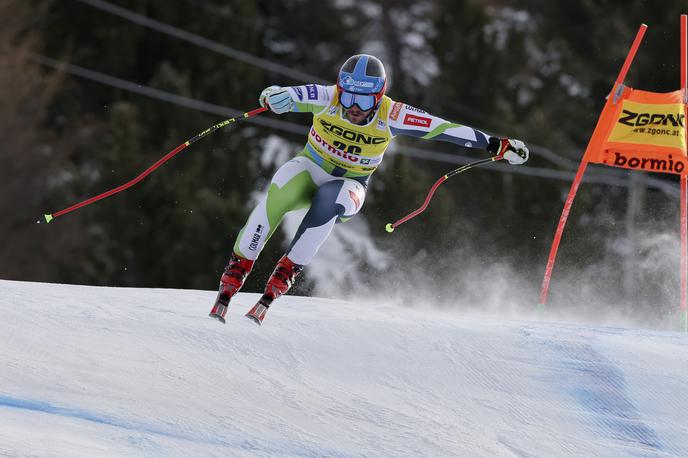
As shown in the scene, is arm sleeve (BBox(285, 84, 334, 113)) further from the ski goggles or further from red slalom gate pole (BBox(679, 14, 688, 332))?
red slalom gate pole (BBox(679, 14, 688, 332))

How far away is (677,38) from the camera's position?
21734 millimetres

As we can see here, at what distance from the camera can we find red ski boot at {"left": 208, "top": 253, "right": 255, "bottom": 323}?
23.6 feet

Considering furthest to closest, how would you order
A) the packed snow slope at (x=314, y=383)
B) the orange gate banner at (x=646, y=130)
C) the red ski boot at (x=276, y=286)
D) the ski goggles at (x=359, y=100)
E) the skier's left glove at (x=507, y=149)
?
the orange gate banner at (x=646, y=130) → the skier's left glove at (x=507, y=149) → the ski goggles at (x=359, y=100) → the red ski boot at (x=276, y=286) → the packed snow slope at (x=314, y=383)

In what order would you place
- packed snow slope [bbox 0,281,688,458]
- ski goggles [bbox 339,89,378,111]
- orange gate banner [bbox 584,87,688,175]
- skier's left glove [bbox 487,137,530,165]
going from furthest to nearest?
orange gate banner [bbox 584,87,688,175]
skier's left glove [bbox 487,137,530,165]
ski goggles [bbox 339,89,378,111]
packed snow slope [bbox 0,281,688,458]

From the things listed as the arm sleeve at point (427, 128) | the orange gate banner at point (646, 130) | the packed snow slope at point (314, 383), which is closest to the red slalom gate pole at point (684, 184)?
the orange gate banner at point (646, 130)

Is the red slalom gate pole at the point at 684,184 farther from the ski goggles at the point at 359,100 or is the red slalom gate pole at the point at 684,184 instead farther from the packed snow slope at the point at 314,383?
the ski goggles at the point at 359,100

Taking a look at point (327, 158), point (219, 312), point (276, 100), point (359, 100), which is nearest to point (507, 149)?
point (359, 100)

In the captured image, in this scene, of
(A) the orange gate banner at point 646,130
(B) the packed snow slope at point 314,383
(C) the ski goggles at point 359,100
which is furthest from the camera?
(A) the orange gate banner at point 646,130

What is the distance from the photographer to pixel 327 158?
7.62 m

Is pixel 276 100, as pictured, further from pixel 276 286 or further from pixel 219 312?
pixel 219 312

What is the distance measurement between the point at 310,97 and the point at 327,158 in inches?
15.6

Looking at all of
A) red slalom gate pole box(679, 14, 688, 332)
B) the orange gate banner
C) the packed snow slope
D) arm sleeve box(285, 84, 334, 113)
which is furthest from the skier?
red slalom gate pole box(679, 14, 688, 332)

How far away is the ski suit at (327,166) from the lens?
7.39 meters

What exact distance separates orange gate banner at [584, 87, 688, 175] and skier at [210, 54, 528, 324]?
160 cm
